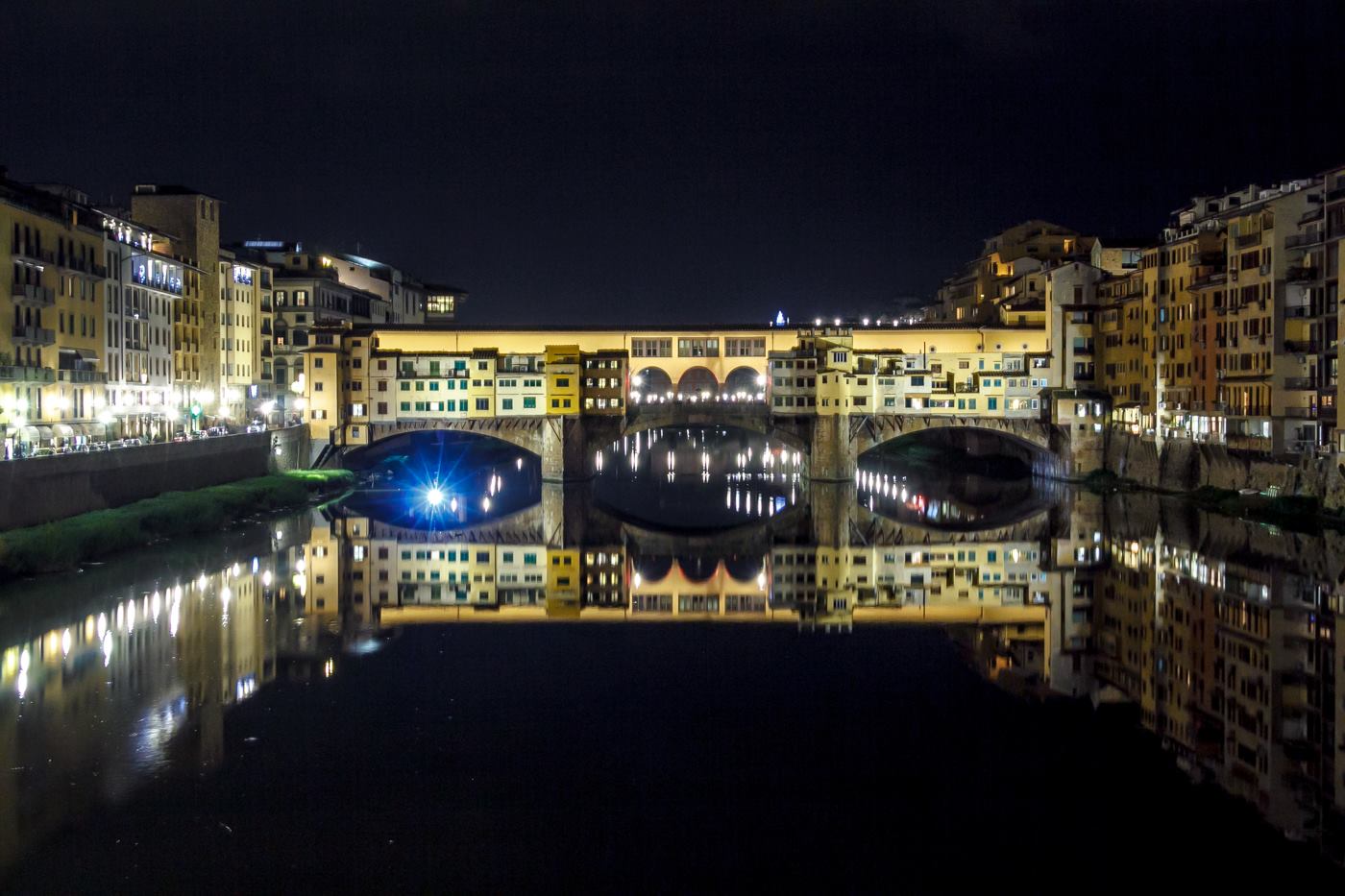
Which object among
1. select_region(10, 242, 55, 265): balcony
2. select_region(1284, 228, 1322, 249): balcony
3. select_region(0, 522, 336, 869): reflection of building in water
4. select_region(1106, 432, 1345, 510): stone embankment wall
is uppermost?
select_region(1284, 228, 1322, 249): balcony

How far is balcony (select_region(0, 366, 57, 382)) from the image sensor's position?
34.8 m

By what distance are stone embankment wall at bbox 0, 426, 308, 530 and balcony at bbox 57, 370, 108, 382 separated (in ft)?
14.3

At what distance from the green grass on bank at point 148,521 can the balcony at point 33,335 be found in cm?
574

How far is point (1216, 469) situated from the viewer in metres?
42.2

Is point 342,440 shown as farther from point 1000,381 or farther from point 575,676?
point 575,676

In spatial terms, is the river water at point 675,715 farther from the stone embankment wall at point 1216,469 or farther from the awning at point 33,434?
the awning at point 33,434

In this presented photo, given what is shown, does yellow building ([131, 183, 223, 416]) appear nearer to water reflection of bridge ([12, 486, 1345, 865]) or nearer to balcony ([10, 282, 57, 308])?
balcony ([10, 282, 57, 308])

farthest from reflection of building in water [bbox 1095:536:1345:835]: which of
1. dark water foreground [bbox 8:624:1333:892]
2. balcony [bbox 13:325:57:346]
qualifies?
balcony [bbox 13:325:57:346]

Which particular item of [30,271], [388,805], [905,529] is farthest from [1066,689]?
→ [30,271]

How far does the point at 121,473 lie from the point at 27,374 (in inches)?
214

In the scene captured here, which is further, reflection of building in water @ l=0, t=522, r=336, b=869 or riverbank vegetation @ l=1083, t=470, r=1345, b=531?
riverbank vegetation @ l=1083, t=470, r=1345, b=531

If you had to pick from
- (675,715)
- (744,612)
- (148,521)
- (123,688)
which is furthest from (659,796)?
(148,521)

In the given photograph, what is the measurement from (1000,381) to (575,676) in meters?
36.3

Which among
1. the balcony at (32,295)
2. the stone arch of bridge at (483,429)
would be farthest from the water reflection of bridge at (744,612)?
the stone arch of bridge at (483,429)
